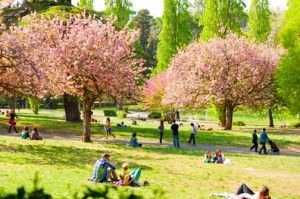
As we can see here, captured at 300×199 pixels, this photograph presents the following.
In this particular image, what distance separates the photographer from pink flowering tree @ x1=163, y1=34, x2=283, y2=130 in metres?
42.4

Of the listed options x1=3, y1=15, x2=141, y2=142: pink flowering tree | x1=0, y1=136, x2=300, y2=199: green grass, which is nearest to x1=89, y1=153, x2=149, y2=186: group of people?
x1=0, y1=136, x2=300, y2=199: green grass

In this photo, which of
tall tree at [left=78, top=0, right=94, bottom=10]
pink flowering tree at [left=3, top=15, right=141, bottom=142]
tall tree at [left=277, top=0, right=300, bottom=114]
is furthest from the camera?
tall tree at [left=78, top=0, right=94, bottom=10]

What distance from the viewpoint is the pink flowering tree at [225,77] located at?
42.4 metres

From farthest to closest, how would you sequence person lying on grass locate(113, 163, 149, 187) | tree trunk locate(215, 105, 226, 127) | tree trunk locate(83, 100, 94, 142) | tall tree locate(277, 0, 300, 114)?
tree trunk locate(215, 105, 226, 127) → tall tree locate(277, 0, 300, 114) → tree trunk locate(83, 100, 94, 142) → person lying on grass locate(113, 163, 149, 187)

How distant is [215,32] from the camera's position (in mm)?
52406

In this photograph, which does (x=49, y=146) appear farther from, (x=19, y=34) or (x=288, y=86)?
(x=288, y=86)

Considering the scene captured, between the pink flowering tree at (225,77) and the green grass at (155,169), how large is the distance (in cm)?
1647

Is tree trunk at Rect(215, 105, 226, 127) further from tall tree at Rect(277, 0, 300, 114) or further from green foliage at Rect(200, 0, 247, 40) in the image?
tall tree at Rect(277, 0, 300, 114)

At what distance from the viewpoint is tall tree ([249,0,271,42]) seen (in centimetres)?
6072

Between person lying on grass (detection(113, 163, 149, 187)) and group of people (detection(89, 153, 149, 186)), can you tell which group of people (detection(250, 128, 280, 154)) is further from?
group of people (detection(89, 153, 149, 186))

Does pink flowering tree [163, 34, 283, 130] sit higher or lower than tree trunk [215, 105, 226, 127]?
higher

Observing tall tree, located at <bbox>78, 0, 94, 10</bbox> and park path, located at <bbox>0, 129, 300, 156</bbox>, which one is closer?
park path, located at <bbox>0, 129, 300, 156</bbox>

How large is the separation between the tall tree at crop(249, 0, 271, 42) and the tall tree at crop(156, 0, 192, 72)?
8.36 m

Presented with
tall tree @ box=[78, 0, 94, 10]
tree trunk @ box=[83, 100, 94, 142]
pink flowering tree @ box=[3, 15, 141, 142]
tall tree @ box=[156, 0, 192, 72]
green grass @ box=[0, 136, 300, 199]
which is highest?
tall tree @ box=[78, 0, 94, 10]
